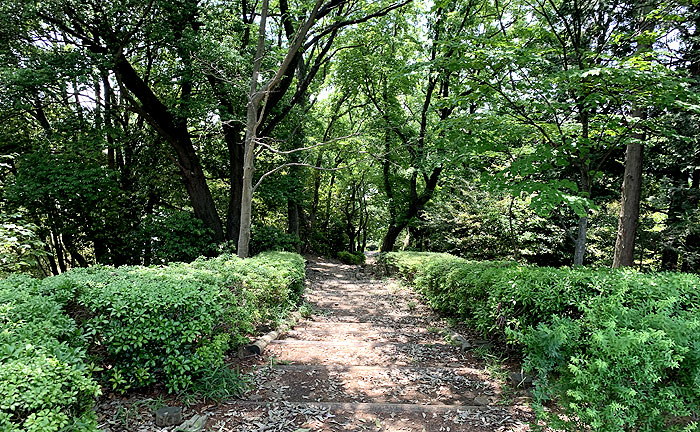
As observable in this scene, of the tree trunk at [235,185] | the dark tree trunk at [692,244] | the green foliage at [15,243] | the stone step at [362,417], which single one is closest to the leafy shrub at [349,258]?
the tree trunk at [235,185]

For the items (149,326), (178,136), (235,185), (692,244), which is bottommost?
(149,326)

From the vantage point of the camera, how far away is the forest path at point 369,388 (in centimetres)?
260

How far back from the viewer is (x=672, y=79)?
3.57 meters

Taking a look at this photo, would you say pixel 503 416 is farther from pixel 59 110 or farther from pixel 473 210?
pixel 59 110

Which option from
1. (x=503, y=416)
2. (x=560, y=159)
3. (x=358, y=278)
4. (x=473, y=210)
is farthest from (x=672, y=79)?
(x=358, y=278)

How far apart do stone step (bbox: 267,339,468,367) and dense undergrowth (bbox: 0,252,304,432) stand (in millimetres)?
773

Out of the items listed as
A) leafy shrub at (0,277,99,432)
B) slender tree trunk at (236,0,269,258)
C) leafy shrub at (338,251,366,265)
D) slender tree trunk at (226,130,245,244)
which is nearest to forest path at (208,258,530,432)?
leafy shrub at (0,277,99,432)

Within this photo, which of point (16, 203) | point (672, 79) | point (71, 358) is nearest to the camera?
point (71, 358)

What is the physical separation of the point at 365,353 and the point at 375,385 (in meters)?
0.93

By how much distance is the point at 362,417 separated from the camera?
2658mm

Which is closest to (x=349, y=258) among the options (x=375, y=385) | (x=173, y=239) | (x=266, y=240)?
(x=266, y=240)

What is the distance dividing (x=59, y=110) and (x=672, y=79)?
13.7 meters

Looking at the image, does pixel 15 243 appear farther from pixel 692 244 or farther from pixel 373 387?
pixel 692 244

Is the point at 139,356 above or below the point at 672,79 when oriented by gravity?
below
